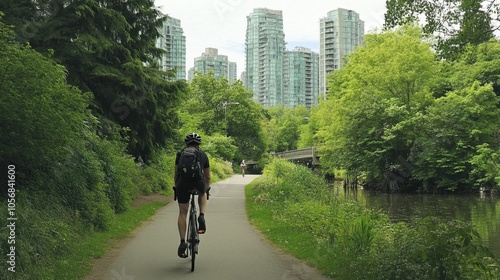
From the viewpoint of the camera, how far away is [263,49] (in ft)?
432

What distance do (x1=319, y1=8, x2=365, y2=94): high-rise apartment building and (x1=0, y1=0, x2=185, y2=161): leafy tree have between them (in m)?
78.8

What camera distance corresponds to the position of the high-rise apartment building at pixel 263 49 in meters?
124

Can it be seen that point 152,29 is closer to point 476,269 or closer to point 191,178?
point 191,178

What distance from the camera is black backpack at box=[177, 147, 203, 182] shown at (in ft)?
23.2

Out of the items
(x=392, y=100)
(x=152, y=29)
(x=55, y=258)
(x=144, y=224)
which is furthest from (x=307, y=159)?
(x=55, y=258)

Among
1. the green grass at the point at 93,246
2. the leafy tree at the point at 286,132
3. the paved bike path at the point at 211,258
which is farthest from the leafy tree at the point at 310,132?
the paved bike path at the point at 211,258

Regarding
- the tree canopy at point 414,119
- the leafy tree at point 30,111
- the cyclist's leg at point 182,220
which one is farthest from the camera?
the tree canopy at point 414,119

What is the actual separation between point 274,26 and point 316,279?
407 ft

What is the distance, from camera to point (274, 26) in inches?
5005

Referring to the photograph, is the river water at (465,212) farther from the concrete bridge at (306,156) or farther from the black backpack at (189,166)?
the concrete bridge at (306,156)

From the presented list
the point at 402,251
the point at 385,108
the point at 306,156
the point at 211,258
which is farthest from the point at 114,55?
the point at 306,156

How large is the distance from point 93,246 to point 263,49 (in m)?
126

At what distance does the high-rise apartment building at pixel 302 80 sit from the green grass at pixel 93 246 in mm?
131493

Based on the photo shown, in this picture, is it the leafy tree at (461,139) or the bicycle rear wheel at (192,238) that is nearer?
the bicycle rear wheel at (192,238)
